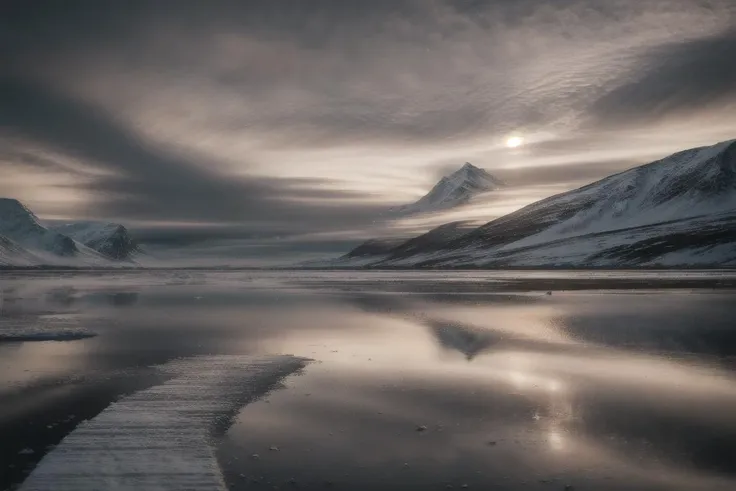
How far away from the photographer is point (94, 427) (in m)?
11.8

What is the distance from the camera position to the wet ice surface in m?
9.87

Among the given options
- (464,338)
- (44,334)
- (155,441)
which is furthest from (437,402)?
(44,334)

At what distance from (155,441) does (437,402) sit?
21.9ft

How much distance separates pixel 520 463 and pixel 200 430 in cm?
639

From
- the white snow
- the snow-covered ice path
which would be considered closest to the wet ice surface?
the snow-covered ice path

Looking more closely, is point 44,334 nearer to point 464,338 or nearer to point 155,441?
point 155,441

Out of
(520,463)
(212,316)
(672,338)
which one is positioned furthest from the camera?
(212,316)

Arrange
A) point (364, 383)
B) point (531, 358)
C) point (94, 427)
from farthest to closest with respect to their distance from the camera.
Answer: point (531, 358) → point (364, 383) → point (94, 427)

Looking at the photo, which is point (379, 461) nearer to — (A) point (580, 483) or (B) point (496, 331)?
(A) point (580, 483)

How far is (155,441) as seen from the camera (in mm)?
11039

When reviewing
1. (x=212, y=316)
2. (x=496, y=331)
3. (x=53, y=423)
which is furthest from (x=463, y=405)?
(x=212, y=316)

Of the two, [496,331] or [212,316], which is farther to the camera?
[212,316]

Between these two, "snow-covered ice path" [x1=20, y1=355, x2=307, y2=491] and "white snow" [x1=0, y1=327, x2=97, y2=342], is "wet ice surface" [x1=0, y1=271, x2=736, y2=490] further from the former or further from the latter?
"white snow" [x1=0, y1=327, x2=97, y2=342]

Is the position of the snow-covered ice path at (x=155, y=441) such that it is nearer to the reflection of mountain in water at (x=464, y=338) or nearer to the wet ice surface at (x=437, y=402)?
the wet ice surface at (x=437, y=402)
